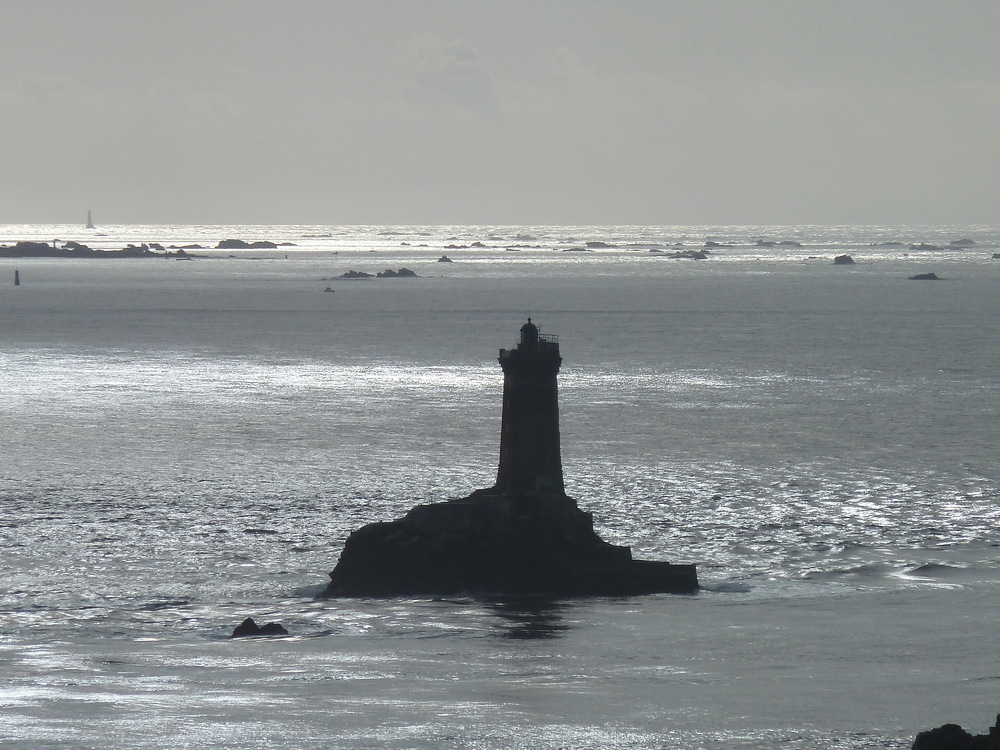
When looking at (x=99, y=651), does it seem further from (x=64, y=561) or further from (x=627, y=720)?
(x=627, y=720)

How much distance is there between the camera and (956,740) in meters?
19.0

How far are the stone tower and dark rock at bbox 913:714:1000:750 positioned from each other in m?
13.0

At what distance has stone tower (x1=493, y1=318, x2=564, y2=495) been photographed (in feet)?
105

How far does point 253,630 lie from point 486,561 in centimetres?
548

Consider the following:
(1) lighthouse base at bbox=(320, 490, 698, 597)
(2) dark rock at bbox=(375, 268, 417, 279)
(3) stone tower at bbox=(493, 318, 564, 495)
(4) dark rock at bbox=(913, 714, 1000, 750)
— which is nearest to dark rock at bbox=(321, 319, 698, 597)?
(1) lighthouse base at bbox=(320, 490, 698, 597)

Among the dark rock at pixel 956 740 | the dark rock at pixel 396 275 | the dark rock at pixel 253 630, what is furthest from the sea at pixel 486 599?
the dark rock at pixel 396 275

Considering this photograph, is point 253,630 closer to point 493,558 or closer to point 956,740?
point 493,558

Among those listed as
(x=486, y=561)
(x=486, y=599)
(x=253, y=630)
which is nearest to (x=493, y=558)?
(x=486, y=561)

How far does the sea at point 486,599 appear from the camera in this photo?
23.5 meters

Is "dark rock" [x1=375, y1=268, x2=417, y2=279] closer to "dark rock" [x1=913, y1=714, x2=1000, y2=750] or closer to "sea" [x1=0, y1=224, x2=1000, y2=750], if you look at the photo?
"sea" [x1=0, y1=224, x2=1000, y2=750]

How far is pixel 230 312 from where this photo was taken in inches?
4648

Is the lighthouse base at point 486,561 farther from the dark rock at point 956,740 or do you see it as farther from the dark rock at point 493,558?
the dark rock at point 956,740

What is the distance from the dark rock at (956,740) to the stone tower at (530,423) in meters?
13.0

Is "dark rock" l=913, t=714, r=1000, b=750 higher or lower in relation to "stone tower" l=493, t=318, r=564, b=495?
lower
